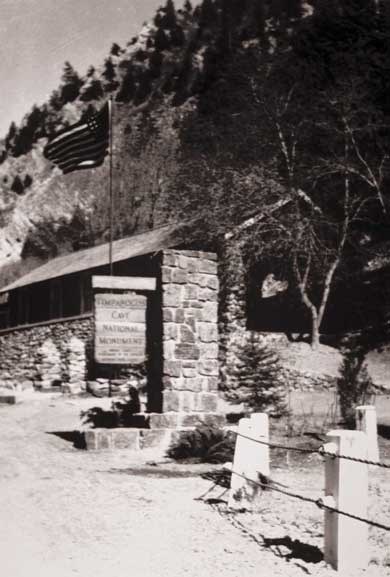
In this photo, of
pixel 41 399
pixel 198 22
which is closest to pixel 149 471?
pixel 41 399

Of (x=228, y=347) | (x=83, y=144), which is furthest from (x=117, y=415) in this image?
(x=228, y=347)

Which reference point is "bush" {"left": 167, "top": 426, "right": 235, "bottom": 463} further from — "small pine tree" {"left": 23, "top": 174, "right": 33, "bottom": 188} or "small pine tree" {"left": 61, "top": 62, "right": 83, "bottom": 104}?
"small pine tree" {"left": 61, "top": 62, "right": 83, "bottom": 104}

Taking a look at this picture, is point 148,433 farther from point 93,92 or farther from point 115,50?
point 115,50

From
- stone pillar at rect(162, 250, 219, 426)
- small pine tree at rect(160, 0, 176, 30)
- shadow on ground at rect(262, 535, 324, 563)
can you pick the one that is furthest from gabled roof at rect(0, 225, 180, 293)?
small pine tree at rect(160, 0, 176, 30)

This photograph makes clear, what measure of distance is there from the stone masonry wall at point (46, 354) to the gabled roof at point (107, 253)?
7.76ft

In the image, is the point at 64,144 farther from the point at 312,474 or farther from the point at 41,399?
the point at 312,474

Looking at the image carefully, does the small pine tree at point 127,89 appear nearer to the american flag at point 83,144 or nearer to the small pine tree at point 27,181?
the small pine tree at point 27,181

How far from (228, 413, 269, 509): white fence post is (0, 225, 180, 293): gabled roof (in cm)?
1738

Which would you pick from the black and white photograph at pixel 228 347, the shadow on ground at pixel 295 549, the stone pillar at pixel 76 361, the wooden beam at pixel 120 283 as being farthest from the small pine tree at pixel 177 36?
the shadow on ground at pixel 295 549

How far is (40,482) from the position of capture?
8.49 m

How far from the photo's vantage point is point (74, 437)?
512 inches

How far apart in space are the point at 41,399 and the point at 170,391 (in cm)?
1080

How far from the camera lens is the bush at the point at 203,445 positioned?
10148 mm

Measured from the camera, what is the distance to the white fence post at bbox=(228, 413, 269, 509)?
731 cm
